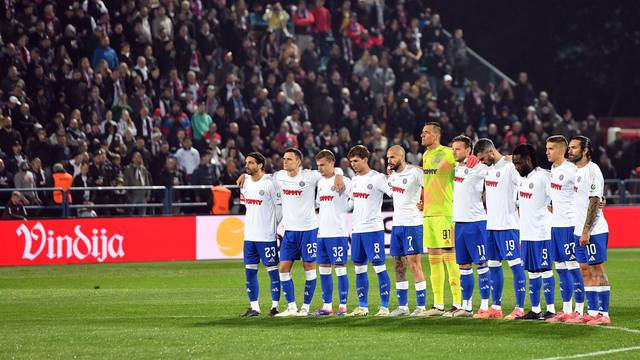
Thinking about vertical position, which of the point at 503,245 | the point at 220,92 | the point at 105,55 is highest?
the point at 105,55

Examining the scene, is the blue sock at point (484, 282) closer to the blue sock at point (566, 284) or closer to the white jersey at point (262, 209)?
the blue sock at point (566, 284)

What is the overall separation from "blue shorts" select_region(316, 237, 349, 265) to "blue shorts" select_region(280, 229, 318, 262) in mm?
113

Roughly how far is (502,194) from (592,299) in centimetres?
189

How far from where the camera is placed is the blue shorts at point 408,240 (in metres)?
16.4

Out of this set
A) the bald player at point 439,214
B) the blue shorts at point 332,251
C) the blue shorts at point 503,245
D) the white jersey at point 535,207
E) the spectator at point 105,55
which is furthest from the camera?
the spectator at point 105,55

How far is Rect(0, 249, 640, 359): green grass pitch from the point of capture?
42.9 ft

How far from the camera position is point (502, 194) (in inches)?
629

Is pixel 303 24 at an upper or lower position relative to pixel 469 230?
upper

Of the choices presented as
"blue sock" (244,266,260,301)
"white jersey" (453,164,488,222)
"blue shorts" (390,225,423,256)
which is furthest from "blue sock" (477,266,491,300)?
"blue sock" (244,266,260,301)

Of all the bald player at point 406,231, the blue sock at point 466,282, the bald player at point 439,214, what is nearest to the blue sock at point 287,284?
the bald player at point 406,231

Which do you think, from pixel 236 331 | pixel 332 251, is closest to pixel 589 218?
pixel 332 251

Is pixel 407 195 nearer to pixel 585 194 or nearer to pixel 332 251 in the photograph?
pixel 332 251

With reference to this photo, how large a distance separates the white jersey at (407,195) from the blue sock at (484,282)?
1101mm

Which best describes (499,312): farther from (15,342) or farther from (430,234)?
(15,342)
